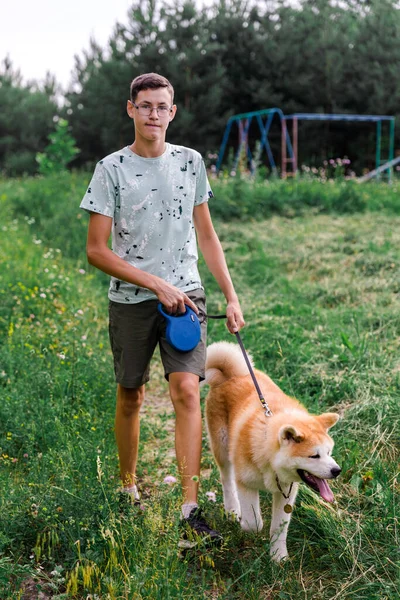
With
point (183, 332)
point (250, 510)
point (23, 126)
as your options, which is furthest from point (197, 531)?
point (23, 126)

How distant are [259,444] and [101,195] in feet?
4.55

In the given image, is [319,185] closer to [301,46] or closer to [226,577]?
[226,577]

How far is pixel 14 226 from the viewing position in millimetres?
10500

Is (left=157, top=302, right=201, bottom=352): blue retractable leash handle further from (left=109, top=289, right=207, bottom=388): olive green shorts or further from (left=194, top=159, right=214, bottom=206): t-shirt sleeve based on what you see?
(left=194, top=159, right=214, bottom=206): t-shirt sleeve

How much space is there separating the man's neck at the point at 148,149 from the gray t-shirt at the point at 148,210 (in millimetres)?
31

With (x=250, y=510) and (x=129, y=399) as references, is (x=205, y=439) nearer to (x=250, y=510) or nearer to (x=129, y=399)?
(x=129, y=399)

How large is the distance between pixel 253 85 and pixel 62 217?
15633 mm

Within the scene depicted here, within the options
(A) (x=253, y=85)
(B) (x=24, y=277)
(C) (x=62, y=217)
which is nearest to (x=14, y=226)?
(C) (x=62, y=217)

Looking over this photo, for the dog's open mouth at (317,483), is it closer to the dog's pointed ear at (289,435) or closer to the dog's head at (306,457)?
the dog's head at (306,457)

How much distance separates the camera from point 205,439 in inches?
183

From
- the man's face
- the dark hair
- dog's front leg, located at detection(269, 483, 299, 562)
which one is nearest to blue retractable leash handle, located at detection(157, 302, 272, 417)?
dog's front leg, located at detection(269, 483, 299, 562)

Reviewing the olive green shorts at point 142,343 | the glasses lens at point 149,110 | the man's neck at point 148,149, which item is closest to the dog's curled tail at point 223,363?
the olive green shorts at point 142,343

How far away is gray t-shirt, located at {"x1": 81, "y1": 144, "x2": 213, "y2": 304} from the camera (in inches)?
130

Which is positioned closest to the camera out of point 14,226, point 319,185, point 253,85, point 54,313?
point 54,313
